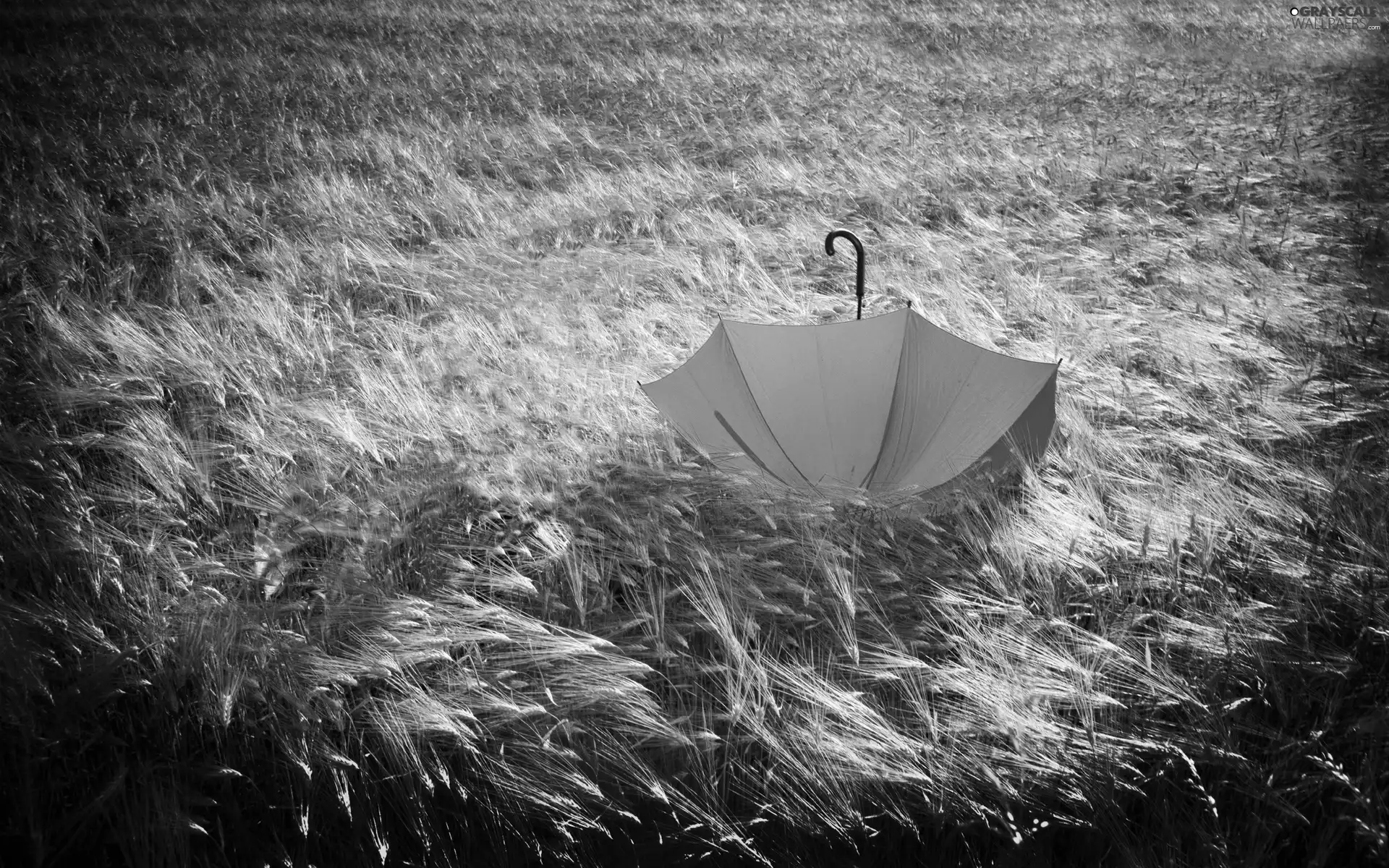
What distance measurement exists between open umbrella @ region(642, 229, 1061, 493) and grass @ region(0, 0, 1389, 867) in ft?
0.50

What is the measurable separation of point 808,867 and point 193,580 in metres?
1.84

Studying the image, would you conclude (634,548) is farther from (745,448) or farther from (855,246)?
(855,246)

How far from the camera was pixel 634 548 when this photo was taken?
2.60 m

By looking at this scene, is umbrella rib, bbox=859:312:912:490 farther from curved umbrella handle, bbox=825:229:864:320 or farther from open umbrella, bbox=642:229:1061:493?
curved umbrella handle, bbox=825:229:864:320

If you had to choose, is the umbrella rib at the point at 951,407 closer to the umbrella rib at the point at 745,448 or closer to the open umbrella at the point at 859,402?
the open umbrella at the point at 859,402

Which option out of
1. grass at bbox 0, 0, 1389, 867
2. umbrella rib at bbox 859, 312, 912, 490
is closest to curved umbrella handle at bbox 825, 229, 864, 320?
umbrella rib at bbox 859, 312, 912, 490

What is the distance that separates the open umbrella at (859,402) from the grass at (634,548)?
0.50ft

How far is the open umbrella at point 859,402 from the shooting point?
260 centimetres

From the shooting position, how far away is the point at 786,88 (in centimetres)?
1007

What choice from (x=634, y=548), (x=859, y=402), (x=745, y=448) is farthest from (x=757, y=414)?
(x=634, y=548)

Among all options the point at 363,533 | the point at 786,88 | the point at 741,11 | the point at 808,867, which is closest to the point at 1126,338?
the point at 808,867

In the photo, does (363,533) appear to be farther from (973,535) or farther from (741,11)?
(741,11)

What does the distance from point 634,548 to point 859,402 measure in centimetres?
83

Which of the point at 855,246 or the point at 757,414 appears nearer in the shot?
the point at 855,246
